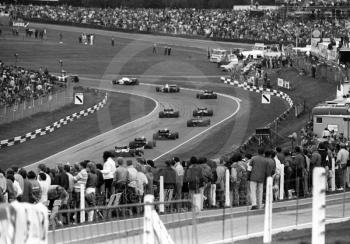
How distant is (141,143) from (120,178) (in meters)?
26.8

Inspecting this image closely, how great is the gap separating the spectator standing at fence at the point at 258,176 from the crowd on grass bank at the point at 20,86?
26842 millimetres

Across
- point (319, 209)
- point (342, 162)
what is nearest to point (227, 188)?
point (342, 162)

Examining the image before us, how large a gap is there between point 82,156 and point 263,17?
224ft

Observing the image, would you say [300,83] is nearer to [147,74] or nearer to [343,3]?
[147,74]

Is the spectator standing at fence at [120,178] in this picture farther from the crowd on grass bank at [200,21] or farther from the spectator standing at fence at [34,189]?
the crowd on grass bank at [200,21]

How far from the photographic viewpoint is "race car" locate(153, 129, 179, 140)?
178 feet

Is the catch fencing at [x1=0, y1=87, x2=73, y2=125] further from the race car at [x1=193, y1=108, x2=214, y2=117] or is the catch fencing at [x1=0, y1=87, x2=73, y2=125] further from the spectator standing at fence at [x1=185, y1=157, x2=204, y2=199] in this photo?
the spectator standing at fence at [x1=185, y1=157, x2=204, y2=199]

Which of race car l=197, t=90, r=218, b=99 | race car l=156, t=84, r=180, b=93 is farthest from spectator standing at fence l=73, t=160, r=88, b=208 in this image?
race car l=156, t=84, r=180, b=93

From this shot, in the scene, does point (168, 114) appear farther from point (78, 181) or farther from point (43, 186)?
point (43, 186)

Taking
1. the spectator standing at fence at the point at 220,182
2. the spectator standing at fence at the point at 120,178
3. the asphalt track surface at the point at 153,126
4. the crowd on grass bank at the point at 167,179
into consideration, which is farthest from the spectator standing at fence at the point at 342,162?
the asphalt track surface at the point at 153,126

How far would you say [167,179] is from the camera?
25.3 metres

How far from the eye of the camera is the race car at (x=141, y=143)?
1994 inches

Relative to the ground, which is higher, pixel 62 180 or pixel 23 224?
pixel 23 224

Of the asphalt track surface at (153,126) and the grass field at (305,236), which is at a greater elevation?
the grass field at (305,236)
